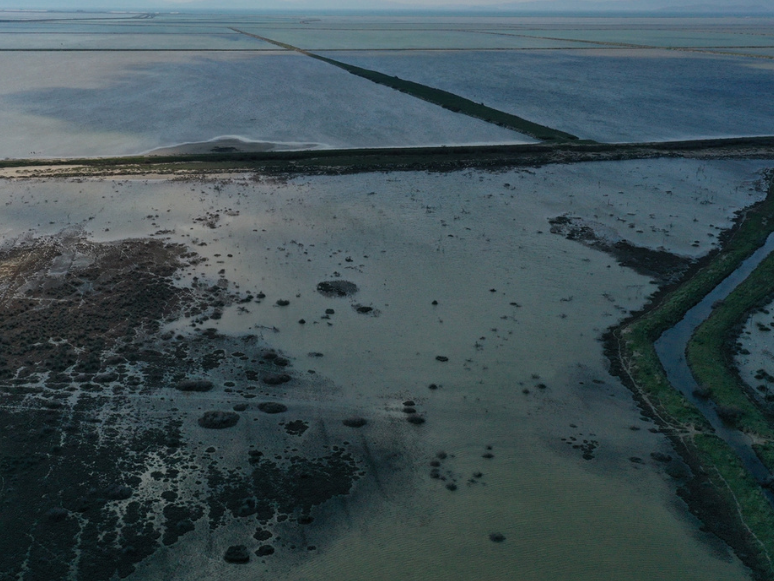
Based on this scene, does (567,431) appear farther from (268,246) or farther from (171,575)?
(268,246)

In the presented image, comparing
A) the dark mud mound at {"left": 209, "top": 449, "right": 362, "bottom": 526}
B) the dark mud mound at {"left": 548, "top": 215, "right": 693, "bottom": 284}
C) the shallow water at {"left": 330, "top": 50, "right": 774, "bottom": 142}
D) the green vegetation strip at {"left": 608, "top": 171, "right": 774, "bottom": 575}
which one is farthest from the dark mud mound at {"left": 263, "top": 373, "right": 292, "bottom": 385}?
the shallow water at {"left": 330, "top": 50, "right": 774, "bottom": 142}

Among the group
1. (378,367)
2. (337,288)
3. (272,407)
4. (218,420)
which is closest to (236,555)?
(218,420)

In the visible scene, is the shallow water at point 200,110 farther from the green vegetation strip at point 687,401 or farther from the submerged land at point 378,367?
the green vegetation strip at point 687,401

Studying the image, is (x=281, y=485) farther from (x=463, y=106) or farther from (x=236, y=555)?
(x=463, y=106)

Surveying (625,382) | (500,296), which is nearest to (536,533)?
(625,382)

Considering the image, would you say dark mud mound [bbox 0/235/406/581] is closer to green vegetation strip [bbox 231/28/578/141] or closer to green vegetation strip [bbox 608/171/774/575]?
green vegetation strip [bbox 608/171/774/575]

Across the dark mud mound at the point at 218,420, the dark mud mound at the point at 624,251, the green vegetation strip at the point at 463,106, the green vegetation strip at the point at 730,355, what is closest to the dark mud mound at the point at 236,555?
the dark mud mound at the point at 218,420
